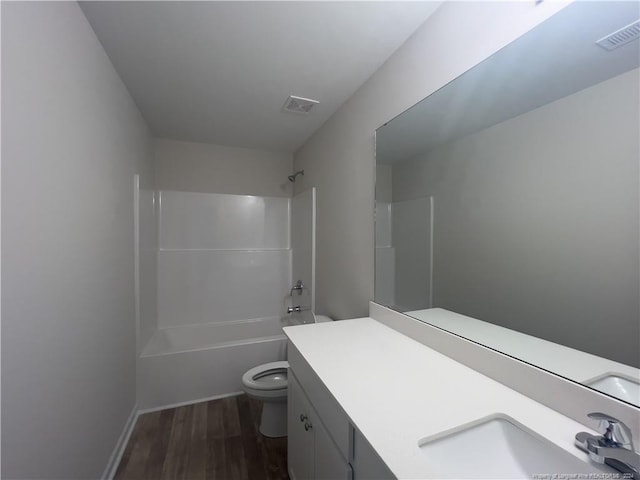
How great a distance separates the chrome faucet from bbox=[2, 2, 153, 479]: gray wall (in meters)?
1.50

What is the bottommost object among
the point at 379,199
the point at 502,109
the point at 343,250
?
the point at 343,250

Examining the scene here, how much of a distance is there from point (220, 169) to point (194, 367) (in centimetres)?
203

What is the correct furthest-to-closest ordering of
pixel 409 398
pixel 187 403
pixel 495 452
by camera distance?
pixel 187 403 < pixel 409 398 < pixel 495 452

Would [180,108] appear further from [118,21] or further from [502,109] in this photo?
[502,109]

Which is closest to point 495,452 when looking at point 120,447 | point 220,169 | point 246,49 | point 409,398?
point 409,398

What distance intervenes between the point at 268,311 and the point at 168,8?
2.78m

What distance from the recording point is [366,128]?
1.73 meters

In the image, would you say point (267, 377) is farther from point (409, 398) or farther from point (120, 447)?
point (409, 398)

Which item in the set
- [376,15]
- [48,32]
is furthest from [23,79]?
[376,15]

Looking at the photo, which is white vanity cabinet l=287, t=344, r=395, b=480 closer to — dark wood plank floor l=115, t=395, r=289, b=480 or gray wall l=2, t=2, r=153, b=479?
dark wood plank floor l=115, t=395, r=289, b=480

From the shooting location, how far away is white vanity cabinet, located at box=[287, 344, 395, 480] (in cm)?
71

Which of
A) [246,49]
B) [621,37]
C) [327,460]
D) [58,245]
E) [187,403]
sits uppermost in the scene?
[246,49]

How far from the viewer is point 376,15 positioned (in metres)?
1.21

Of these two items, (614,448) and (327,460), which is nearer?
(614,448)
